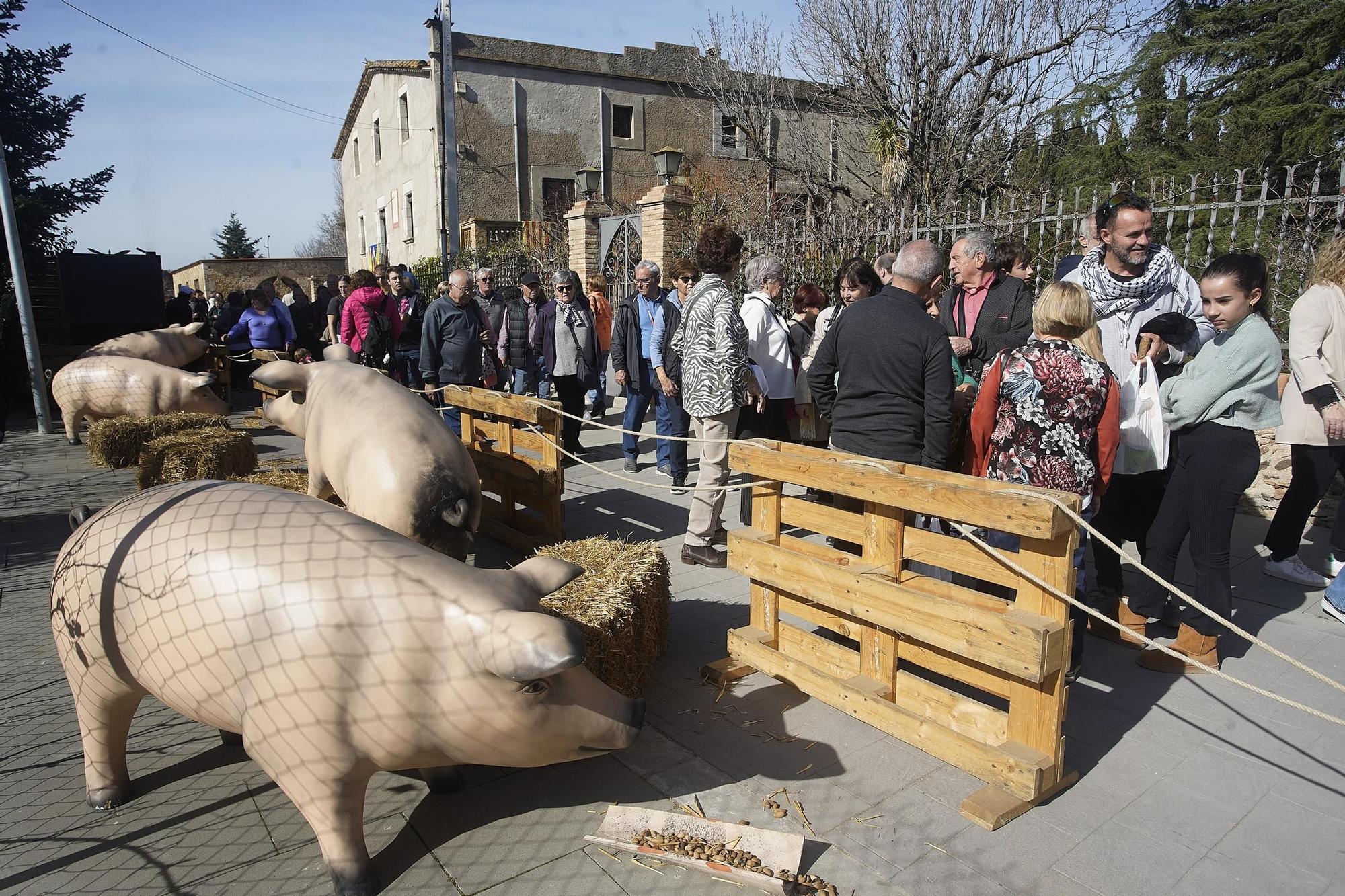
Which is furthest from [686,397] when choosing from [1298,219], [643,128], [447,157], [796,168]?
[643,128]

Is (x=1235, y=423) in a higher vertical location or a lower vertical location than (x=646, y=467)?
higher

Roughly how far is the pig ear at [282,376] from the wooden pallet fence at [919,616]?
3213 mm

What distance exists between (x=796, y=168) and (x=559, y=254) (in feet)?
19.5

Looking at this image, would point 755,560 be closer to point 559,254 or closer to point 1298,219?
point 1298,219

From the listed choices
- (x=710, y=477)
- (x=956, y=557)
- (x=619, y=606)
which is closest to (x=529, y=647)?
(x=619, y=606)

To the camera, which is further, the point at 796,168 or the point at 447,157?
the point at 447,157

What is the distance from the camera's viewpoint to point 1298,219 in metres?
8.52

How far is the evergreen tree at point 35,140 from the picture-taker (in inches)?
539

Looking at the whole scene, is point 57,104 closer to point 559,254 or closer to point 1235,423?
point 559,254

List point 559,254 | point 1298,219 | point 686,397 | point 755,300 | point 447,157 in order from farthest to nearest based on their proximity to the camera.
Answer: point 447,157 → point 559,254 → point 1298,219 → point 755,300 → point 686,397

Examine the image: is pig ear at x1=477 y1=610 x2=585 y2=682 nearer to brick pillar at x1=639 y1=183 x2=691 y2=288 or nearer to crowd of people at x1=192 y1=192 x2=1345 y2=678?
crowd of people at x1=192 y1=192 x2=1345 y2=678

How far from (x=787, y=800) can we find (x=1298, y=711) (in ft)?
8.02

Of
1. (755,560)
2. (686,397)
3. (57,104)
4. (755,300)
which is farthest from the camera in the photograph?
(57,104)

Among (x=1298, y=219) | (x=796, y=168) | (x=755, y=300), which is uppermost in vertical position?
(x=796, y=168)
